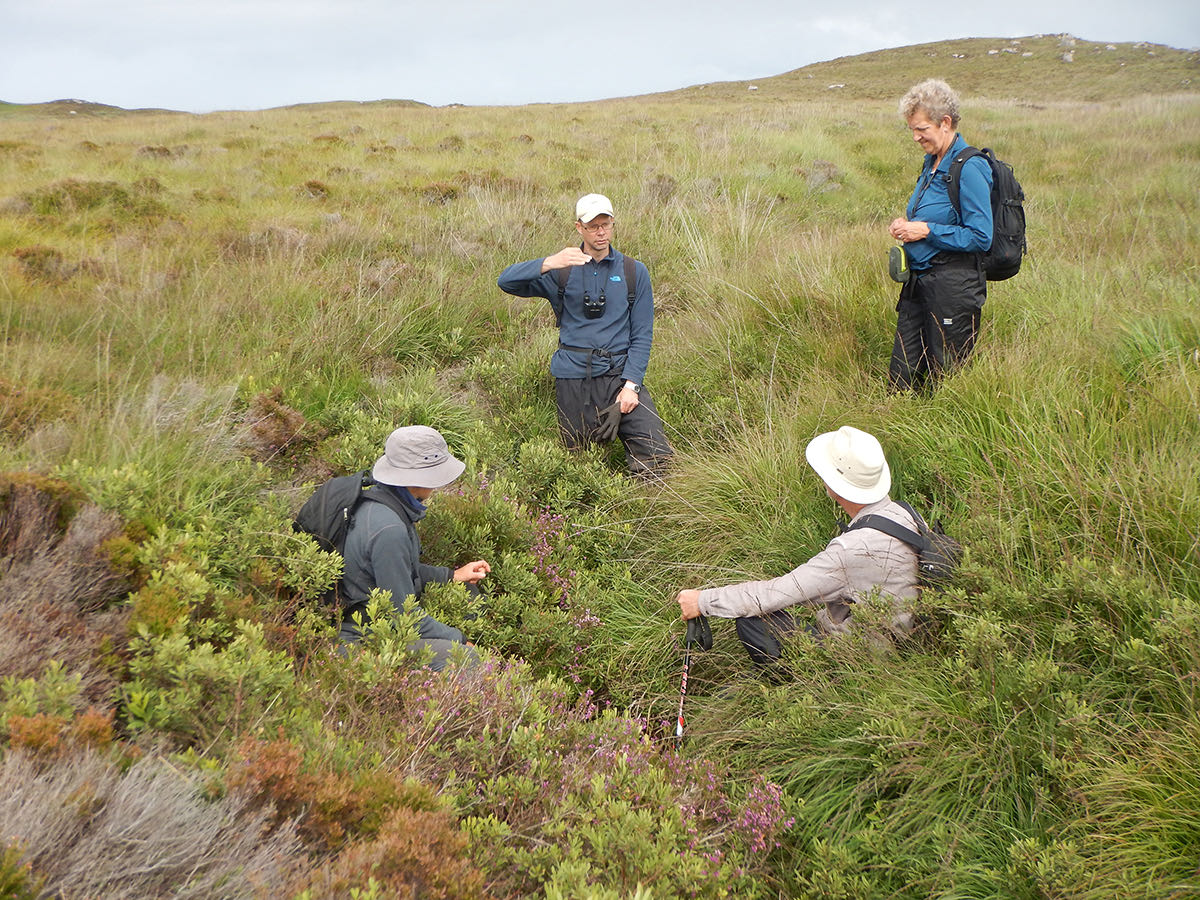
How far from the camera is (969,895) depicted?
235 cm

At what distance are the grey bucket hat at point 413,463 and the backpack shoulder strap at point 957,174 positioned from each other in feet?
10.6

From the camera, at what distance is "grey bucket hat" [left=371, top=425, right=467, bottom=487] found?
138 inches

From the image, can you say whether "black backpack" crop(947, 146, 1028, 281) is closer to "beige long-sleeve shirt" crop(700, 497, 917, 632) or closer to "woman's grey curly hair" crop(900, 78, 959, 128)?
"woman's grey curly hair" crop(900, 78, 959, 128)

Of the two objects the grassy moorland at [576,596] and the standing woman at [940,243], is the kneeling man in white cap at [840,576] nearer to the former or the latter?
the grassy moorland at [576,596]

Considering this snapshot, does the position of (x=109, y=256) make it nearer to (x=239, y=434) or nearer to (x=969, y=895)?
(x=239, y=434)

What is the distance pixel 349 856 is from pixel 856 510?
2472mm

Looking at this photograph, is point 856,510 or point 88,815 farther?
point 856,510

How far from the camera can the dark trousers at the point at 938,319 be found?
14.5 ft

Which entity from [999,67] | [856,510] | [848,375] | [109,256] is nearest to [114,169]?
[109,256]

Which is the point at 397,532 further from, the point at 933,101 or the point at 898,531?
the point at 933,101

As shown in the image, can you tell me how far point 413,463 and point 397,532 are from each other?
0.34m

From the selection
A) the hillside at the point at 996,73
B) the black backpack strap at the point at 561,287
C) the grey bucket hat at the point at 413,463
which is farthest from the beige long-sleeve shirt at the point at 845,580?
the hillside at the point at 996,73

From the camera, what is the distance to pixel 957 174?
14.0ft

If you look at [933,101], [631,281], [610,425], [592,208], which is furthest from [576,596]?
[933,101]
